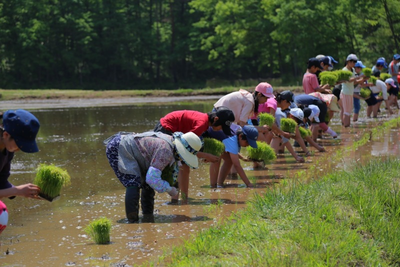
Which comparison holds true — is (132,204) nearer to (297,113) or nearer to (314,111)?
(297,113)

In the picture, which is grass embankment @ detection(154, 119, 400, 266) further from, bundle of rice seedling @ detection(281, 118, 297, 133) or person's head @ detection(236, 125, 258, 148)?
bundle of rice seedling @ detection(281, 118, 297, 133)

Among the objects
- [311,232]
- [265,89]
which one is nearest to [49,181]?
[311,232]

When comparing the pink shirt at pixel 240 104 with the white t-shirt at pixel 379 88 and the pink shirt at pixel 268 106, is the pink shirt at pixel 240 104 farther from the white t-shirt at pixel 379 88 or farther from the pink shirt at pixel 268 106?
the white t-shirt at pixel 379 88

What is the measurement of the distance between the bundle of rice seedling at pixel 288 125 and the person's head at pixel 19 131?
723 cm

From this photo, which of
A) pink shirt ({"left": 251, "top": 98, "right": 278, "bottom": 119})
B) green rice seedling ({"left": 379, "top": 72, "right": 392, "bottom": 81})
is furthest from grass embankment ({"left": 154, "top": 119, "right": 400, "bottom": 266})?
green rice seedling ({"left": 379, "top": 72, "right": 392, "bottom": 81})

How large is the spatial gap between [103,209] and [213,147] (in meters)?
1.71

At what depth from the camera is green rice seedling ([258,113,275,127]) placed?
11.3m

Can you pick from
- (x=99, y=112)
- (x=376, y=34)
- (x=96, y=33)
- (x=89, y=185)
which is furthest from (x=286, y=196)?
(x=96, y=33)

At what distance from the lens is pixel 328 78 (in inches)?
593

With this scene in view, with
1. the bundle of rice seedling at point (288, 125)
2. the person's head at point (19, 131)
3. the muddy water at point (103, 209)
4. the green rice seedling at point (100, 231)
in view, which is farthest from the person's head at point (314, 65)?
the person's head at point (19, 131)

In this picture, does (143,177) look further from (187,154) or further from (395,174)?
(395,174)

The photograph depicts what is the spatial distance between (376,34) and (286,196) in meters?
32.9

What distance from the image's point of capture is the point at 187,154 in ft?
25.5

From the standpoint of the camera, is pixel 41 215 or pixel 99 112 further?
pixel 99 112
